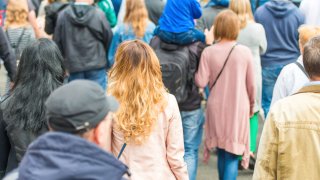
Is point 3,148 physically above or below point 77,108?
below

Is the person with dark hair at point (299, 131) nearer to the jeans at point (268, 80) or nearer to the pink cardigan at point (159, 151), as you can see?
the pink cardigan at point (159, 151)

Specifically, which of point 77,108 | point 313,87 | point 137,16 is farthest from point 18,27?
point 77,108

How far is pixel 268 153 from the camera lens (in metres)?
3.16

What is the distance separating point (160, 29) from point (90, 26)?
1.63 m

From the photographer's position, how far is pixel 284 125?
10.1ft

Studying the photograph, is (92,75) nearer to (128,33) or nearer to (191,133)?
(128,33)

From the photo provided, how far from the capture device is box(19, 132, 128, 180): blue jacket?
2.04 m

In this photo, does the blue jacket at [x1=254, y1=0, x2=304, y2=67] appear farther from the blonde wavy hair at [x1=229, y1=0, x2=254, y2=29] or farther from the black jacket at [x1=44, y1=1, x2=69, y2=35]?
the black jacket at [x1=44, y1=1, x2=69, y2=35]

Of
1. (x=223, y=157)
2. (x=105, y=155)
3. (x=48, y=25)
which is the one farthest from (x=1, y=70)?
(x=105, y=155)

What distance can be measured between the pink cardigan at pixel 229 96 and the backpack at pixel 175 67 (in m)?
0.20

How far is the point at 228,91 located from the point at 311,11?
2.05m

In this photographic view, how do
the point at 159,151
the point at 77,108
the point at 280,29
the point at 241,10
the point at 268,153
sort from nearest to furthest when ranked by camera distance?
the point at 77,108
the point at 268,153
the point at 159,151
the point at 241,10
the point at 280,29

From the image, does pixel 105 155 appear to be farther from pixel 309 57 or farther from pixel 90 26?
pixel 90 26

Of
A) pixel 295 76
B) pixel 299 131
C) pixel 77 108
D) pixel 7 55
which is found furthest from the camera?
pixel 7 55
